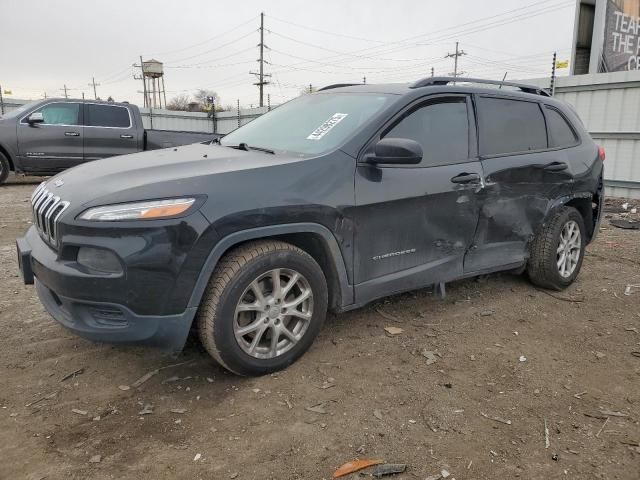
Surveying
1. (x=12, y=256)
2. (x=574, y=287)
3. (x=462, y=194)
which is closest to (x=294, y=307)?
(x=462, y=194)

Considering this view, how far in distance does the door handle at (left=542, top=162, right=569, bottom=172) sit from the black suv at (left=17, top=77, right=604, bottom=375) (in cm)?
3

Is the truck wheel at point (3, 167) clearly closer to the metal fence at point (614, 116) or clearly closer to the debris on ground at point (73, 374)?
the metal fence at point (614, 116)

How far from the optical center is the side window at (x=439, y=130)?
3426mm

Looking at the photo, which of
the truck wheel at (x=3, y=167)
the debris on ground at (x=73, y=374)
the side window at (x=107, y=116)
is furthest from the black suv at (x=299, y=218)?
the truck wheel at (x=3, y=167)

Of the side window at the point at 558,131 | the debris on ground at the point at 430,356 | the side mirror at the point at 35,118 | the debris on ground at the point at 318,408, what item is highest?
the side mirror at the point at 35,118

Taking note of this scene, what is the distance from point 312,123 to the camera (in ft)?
11.7

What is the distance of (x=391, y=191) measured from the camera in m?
3.21

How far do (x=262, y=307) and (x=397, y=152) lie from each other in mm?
1207

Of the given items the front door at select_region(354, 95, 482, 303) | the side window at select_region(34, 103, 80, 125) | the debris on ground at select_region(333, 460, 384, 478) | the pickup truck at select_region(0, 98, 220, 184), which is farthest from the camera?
the side window at select_region(34, 103, 80, 125)

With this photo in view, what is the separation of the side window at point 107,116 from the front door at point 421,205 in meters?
9.14

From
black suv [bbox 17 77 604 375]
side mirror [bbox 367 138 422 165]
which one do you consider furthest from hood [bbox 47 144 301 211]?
side mirror [bbox 367 138 422 165]

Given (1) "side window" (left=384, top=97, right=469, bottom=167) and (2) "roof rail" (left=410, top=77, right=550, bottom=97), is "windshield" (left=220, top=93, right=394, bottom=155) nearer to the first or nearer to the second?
(1) "side window" (left=384, top=97, right=469, bottom=167)

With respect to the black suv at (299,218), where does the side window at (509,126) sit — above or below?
above

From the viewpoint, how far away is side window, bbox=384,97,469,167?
11.2 feet
